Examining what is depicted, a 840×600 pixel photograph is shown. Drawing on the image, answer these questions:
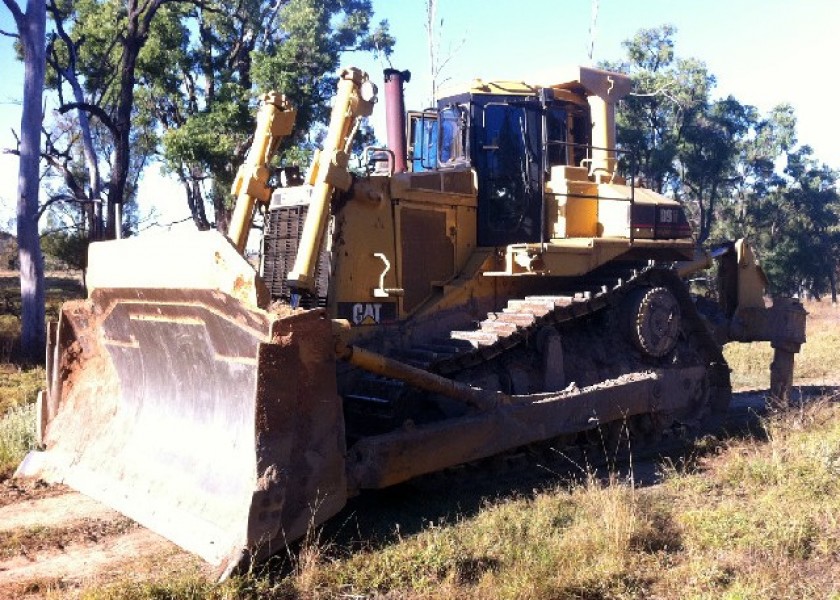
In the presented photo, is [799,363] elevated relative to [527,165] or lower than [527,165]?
lower

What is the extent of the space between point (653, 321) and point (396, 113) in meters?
3.68

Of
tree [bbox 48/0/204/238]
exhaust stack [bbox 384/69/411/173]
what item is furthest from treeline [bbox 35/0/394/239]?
exhaust stack [bbox 384/69/411/173]

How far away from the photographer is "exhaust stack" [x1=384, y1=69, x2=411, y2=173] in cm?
959

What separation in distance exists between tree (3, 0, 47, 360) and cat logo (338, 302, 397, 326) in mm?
10482

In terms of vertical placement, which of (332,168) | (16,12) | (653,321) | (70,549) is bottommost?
(70,549)

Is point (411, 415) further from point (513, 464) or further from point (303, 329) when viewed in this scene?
point (303, 329)

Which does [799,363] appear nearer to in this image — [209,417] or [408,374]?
[408,374]

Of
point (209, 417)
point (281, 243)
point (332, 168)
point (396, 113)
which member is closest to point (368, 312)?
point (281, 243)

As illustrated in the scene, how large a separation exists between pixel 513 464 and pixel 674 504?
5.15ft

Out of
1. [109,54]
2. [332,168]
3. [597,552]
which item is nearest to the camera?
[597,552]

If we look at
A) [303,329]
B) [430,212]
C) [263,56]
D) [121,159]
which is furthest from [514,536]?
[263,56]

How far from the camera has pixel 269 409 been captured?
16.7 feet

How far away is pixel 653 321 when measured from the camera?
858cm

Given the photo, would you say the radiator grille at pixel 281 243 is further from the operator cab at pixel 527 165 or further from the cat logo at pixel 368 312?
the operator cab at pixel 527 165
